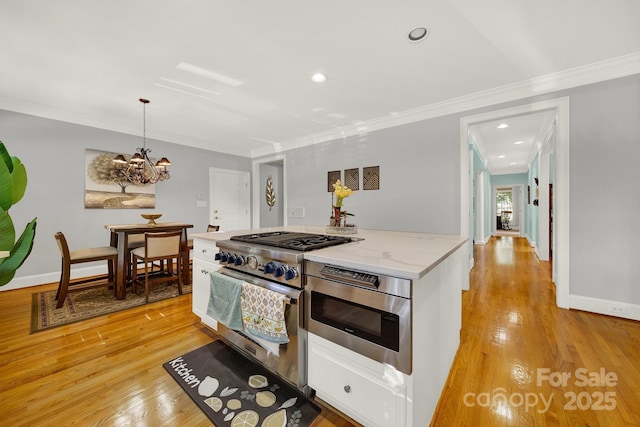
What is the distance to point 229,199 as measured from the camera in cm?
572

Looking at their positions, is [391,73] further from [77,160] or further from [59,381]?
[77,160]

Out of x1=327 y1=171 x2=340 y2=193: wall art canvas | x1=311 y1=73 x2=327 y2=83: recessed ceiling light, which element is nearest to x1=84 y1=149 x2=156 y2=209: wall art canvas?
x1=327 y1=171 x2=340 y2=193: wall art canvas

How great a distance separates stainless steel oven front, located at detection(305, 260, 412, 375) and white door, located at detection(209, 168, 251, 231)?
4683 millimetres

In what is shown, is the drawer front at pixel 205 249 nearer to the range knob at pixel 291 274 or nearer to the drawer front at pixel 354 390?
the range knob at pixel 291 274

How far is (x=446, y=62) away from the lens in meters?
2.40

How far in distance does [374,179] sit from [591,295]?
110 inches

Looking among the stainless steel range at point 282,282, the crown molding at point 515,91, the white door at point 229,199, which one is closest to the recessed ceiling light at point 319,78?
the crown molding at point 515,91

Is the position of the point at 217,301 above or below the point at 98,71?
below

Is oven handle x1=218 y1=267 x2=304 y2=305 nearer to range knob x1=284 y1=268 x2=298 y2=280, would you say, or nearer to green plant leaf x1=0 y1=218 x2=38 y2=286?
range knob x1=284 y1=268 x2=298 y2=280

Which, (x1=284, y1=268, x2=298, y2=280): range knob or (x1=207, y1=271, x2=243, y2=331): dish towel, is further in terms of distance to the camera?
(x1=207, y1=271, x2=243, y2=331): dish towel

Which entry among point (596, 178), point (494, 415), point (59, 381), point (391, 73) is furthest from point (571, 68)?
point (59, 381)

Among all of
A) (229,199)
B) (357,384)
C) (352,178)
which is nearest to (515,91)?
(352,178)

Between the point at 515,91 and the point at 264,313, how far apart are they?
3532 mm

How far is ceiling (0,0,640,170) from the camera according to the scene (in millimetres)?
1769
